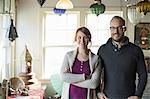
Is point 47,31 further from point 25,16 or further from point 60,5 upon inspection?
point 60,5

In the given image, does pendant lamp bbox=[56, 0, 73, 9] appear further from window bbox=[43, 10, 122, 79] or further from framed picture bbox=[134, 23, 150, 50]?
framed picture bbox=[134, 23, 150, 50]

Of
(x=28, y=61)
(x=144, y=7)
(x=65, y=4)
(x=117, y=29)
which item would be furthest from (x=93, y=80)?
(x=28, y=61)

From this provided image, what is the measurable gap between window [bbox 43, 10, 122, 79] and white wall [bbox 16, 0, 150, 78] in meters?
0.15

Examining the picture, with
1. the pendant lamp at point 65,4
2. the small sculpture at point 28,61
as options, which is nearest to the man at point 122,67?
the pendant lamp at point 65,4

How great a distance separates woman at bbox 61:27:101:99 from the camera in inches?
104

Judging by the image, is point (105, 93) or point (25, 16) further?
point (25, 16)

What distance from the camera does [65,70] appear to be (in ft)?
8.94

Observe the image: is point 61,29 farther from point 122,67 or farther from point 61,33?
point 122,67

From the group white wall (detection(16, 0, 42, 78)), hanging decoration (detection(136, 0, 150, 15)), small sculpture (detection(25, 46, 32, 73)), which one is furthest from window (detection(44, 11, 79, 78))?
hanging decoration (detection(136, 0, 150, 15))

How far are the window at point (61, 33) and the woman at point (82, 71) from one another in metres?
3.76

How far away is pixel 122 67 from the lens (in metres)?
2.56

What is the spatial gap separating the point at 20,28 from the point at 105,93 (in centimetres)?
391

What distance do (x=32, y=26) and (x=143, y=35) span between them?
2148 millimetres

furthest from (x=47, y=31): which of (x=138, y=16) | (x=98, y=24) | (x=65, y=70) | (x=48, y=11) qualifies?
(x=65, y=70)
